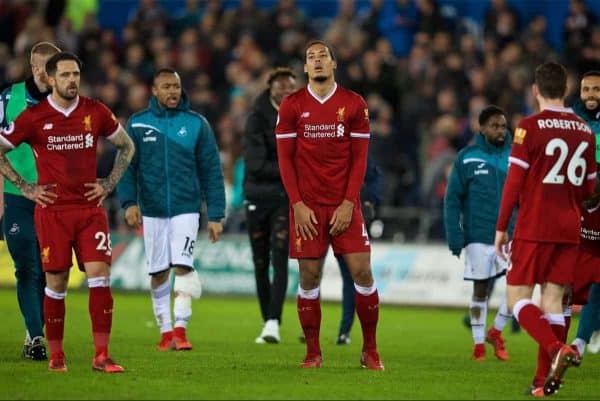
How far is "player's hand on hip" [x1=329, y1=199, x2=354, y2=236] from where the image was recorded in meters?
11.5

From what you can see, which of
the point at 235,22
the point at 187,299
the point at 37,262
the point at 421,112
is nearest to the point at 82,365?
the point at 37,262

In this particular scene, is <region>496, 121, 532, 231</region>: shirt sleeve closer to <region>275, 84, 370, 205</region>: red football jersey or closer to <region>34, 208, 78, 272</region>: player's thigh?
<region>275, 84, 370, 205</region>: red football jersey

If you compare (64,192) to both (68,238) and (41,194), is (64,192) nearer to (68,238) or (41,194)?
(41,194)

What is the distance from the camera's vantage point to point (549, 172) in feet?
32.5

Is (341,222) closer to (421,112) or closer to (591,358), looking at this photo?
(591,358)

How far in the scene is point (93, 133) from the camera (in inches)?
435

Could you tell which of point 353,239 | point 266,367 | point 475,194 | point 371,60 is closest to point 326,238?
point 353,239

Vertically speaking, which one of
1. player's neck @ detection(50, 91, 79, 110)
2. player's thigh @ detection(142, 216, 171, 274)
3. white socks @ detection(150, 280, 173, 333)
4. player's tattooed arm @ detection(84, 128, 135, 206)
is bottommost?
white socks @ detection(150, 280, 173, 333)

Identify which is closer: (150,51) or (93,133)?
(93,133)

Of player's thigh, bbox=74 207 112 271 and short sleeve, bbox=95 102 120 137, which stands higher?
short sleeve, bbox=95 102 120 137

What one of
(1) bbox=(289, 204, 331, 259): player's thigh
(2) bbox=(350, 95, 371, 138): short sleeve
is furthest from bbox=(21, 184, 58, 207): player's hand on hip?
(2) bbox=(350, 95, 371, 138): short sleeve

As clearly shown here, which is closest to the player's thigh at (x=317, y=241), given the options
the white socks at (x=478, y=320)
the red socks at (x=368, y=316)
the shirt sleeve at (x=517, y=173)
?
the red socks at (x=368, y=316)

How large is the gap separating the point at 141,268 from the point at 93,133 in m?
12.0

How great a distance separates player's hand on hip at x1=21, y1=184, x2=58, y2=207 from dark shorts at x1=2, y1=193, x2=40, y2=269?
1.56m
